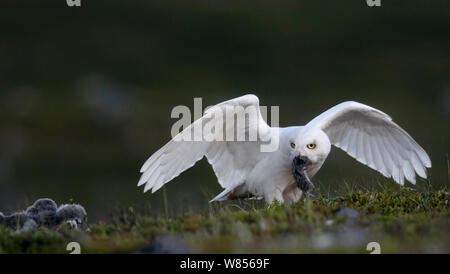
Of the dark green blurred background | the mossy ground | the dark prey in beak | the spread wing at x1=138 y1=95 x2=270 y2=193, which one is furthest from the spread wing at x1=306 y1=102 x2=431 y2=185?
the dark green blurred background

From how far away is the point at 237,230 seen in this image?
8.62m

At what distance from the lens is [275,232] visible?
8609 mm

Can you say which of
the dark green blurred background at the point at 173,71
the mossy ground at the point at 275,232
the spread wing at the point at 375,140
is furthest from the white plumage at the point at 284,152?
the dark green blurred background at the point at 173,71

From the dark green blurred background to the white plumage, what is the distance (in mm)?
20881

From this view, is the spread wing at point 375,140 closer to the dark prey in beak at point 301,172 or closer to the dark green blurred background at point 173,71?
the dark prey in beak at point 301,172

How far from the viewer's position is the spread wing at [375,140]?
12.4 metres

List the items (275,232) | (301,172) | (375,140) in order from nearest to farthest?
(275,232), (301,172), (375,140)

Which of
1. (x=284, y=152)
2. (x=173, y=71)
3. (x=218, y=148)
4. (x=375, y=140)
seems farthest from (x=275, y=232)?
(x=173, y=71)

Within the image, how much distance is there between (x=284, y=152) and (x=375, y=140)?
2089 millimetres

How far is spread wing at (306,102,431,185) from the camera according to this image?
12.4 meters

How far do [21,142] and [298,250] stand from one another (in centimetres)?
3790

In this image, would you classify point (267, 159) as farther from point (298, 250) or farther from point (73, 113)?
point (73, 113)

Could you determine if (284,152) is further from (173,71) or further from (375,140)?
(173,71)

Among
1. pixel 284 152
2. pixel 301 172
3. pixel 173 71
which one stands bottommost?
pixel 301 172
